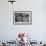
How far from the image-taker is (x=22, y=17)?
5480 millimetres

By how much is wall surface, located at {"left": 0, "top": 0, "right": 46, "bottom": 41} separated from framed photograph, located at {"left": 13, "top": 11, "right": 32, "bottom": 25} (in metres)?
0.12

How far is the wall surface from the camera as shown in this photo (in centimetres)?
540

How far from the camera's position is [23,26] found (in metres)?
5.45

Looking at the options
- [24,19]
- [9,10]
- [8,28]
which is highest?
[9,10]

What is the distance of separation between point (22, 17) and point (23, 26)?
37 centimetres

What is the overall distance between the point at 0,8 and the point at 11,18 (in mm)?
615

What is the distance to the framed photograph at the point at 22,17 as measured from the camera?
213 inches

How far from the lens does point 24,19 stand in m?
5.45

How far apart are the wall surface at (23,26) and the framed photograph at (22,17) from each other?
12 centimetres

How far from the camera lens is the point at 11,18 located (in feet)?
18.0

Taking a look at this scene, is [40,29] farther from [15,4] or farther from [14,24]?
[15,4]

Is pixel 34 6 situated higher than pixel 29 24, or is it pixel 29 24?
pixel 34 6

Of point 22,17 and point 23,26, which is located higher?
point 22,17

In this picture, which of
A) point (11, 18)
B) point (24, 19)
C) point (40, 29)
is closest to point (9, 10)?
point (11, 18)
